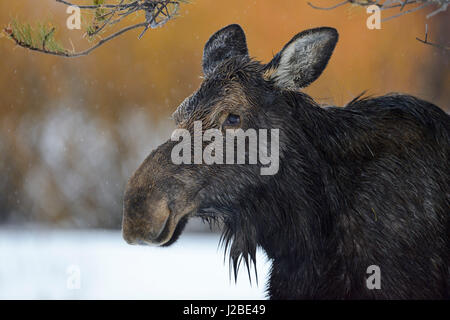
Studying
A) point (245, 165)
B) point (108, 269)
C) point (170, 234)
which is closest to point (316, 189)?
point (245, 165)

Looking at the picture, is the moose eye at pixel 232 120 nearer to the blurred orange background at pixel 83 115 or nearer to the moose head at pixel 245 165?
the moose head at pixel 245 165

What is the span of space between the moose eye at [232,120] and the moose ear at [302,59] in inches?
11.4

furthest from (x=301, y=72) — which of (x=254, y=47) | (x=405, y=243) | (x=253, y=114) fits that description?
(x=254, y=47)

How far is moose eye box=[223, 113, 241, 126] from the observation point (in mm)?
2905

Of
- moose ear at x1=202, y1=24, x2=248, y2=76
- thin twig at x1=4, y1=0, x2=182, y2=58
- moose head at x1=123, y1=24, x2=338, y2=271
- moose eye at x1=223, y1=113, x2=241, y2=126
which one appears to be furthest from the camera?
thin twig at x1=4, y1=0, x2=182, y2=58

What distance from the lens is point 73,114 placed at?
29.9 feet

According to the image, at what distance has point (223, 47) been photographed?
336cm

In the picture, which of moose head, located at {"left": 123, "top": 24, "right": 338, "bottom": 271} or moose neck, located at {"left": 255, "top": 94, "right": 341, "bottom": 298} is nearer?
moose head, located at {"left": 123, "top": 24, "right": 338, "bottom": 271}

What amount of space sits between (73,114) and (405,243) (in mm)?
7074

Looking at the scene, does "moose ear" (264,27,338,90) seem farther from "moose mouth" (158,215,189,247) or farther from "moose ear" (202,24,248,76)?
"moose mouth" (158,215,189,247)

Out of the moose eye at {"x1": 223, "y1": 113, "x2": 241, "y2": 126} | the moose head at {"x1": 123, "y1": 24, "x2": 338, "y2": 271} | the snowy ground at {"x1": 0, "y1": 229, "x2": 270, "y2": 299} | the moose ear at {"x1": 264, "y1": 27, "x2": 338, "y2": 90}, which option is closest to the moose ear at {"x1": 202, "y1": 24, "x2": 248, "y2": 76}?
the moose head at {"x1": 123, "y1": 24, "x2": 338, "y2": 271}

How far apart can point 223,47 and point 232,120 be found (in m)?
0.63

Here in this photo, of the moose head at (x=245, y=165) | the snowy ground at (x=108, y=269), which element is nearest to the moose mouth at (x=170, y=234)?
the moose head at (x=245, y=165)
